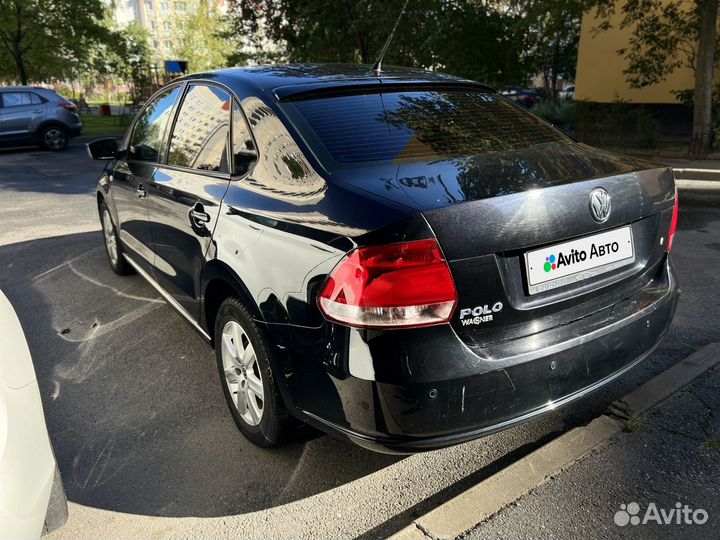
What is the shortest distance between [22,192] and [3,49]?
55.9ft

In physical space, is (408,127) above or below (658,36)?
below

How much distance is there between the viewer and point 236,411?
2.77 metres

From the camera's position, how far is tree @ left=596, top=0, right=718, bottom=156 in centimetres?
1116

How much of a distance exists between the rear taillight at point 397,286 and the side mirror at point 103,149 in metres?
3.28

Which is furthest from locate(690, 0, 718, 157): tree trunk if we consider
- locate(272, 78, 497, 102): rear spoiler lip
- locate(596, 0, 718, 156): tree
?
locate(272, 78, 497, 102): rear spoiler lip

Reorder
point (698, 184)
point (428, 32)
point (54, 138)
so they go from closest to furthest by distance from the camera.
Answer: point (698, 184) < point (428, 32) < point (54, 138)

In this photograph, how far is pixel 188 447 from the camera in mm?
2729

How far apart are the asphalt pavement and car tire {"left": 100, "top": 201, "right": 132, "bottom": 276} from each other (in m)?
0.24

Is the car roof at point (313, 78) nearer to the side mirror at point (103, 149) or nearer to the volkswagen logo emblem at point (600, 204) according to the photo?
the volkswagen logo emblem at point (600, 204)

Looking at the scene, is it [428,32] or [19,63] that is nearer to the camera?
[428,32]

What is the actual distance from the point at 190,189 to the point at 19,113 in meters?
15.0

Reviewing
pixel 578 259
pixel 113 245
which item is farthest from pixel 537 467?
pixel 113 245

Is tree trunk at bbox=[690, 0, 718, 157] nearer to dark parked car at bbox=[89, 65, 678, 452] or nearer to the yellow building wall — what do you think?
the yellow building wall

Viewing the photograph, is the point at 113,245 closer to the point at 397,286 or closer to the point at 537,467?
the point at 397,286
